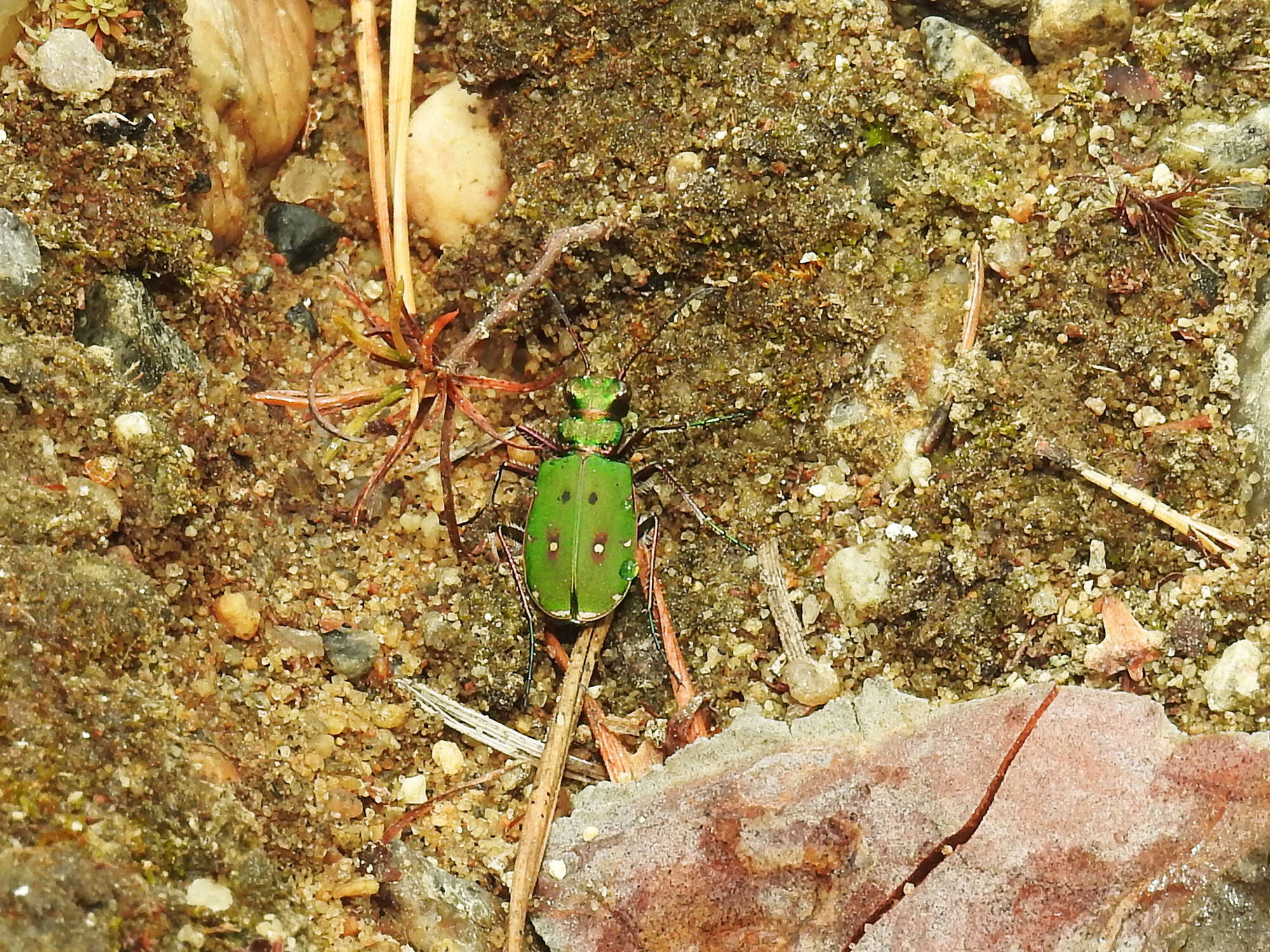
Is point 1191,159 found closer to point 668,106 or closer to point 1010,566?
point 1010,566

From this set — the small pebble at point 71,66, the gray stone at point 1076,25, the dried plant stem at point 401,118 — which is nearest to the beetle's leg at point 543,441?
the dried plant stem at point 401,118

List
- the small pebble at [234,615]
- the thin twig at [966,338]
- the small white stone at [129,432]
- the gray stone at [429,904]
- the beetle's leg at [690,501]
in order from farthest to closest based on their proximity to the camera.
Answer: the beetle's leg at [690,501]
the thin twig at [966,338]
the small pebble at [234,615]
the small white stone at [129,432]
the gray stone at [429,904]

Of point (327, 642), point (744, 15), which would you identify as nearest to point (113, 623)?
point (327, 642)

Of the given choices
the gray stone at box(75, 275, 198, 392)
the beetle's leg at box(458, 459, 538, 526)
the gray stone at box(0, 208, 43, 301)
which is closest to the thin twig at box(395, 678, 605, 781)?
the beetle's leg at box(458, 459, 538, 526)

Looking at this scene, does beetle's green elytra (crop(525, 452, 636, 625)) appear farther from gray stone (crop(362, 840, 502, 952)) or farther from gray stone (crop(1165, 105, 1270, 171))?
gray stone (crop(1165, 105, 1270, 171))

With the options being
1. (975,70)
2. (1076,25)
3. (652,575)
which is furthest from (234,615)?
(1076,25)

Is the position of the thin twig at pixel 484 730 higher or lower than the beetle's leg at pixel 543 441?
lower

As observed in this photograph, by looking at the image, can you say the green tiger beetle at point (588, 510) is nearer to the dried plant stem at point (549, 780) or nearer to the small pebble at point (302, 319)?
the dried plant stem at point (549, 780)
